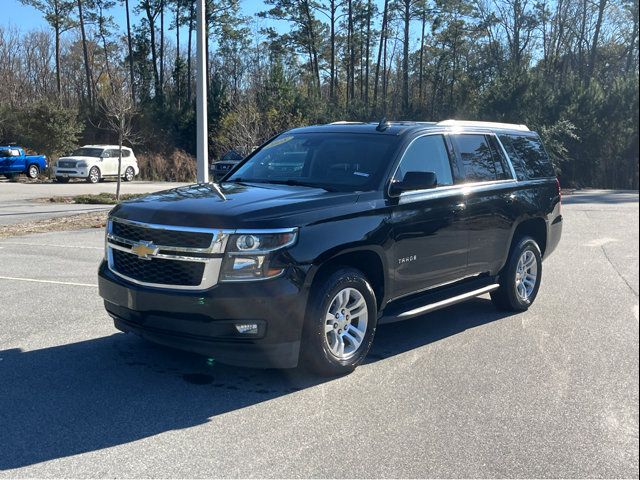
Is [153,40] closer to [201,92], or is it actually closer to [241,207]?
[201,92]

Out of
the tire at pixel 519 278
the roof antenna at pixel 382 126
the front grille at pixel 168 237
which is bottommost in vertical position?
the tire at pixel 519 278

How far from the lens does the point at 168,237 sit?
4742 millimetres

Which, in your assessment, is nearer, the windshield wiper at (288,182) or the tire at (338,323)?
the tire at (338,323)

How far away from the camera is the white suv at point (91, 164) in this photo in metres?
32.4

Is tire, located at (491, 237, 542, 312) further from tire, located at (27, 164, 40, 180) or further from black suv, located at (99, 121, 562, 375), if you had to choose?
tire, located at (27, 164, 40, 180)

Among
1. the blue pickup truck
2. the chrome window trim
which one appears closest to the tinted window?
the chrome window trim

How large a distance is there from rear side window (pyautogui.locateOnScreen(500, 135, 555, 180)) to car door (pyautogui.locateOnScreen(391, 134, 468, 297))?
1272 mm

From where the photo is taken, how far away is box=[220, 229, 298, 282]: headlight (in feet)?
15.0

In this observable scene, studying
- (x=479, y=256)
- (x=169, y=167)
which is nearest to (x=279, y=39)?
(x=169, y=167)

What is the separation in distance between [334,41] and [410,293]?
54482 mm

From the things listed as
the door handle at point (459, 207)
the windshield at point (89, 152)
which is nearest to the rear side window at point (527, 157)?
the door handle at point (459, 207)

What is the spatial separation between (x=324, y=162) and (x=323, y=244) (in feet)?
4.68

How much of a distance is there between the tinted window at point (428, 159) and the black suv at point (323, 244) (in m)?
0.01

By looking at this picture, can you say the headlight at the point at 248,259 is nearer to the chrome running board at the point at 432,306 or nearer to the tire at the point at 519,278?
the chrome running board at the point at 432,306
